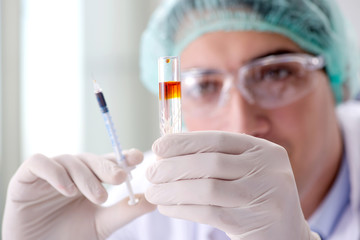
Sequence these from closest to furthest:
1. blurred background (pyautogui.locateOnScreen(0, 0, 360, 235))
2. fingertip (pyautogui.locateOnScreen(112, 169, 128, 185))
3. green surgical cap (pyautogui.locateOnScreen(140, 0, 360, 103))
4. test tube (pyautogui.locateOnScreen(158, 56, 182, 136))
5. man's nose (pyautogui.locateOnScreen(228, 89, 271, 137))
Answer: test tube (pyautogui.locateOnScreen(158, 56, 182, 136)) → fingertip (pyautogui.locateOnScreen(112, 169, 128, 185)) → man's nose (pyautogui.locateOnScreen(228, 89, 271, 137)) → green surgical cap (pyautogui.locateOnScreen(140, 0, 360, 103)) → blurred background (pyautogui.locateOnScreen(0, 0, 360, 235))

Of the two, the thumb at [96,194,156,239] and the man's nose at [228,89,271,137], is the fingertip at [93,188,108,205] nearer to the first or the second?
the thumb at [96,194,156,239]

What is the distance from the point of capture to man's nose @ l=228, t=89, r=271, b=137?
1307 millimetres

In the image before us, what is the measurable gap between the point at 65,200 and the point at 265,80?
0.86 metres

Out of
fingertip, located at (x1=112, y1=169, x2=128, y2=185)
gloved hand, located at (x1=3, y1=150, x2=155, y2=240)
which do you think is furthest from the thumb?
fingertip, located at (x1=112, y1=169, x2=128, y2=185)

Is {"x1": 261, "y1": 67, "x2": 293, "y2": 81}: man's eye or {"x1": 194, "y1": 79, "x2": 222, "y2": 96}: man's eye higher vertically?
{"x1": 261, "y1": 67, "x2": 293, "y2": 81}: man's eye

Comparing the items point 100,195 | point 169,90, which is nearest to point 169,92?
point 169,90

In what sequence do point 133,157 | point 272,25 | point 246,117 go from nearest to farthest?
point 133,157 → point 246,117 → point 272,25

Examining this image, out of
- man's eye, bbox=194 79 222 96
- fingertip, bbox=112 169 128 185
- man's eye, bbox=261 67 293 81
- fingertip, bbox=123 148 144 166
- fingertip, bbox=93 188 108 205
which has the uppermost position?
man's eye, bbox=261 67 293 81

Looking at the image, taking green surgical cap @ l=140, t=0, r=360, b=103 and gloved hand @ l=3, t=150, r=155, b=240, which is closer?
gloved hand @ l=3, t=150, r=155, b=240

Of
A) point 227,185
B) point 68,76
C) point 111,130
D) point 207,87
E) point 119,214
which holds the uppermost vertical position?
point 68,76

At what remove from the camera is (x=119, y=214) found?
39.1 inches

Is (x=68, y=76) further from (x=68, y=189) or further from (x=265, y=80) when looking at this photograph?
(x=68, y=189)

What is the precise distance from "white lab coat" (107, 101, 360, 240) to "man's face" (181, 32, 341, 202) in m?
0.10

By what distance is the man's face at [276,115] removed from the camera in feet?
4.45
